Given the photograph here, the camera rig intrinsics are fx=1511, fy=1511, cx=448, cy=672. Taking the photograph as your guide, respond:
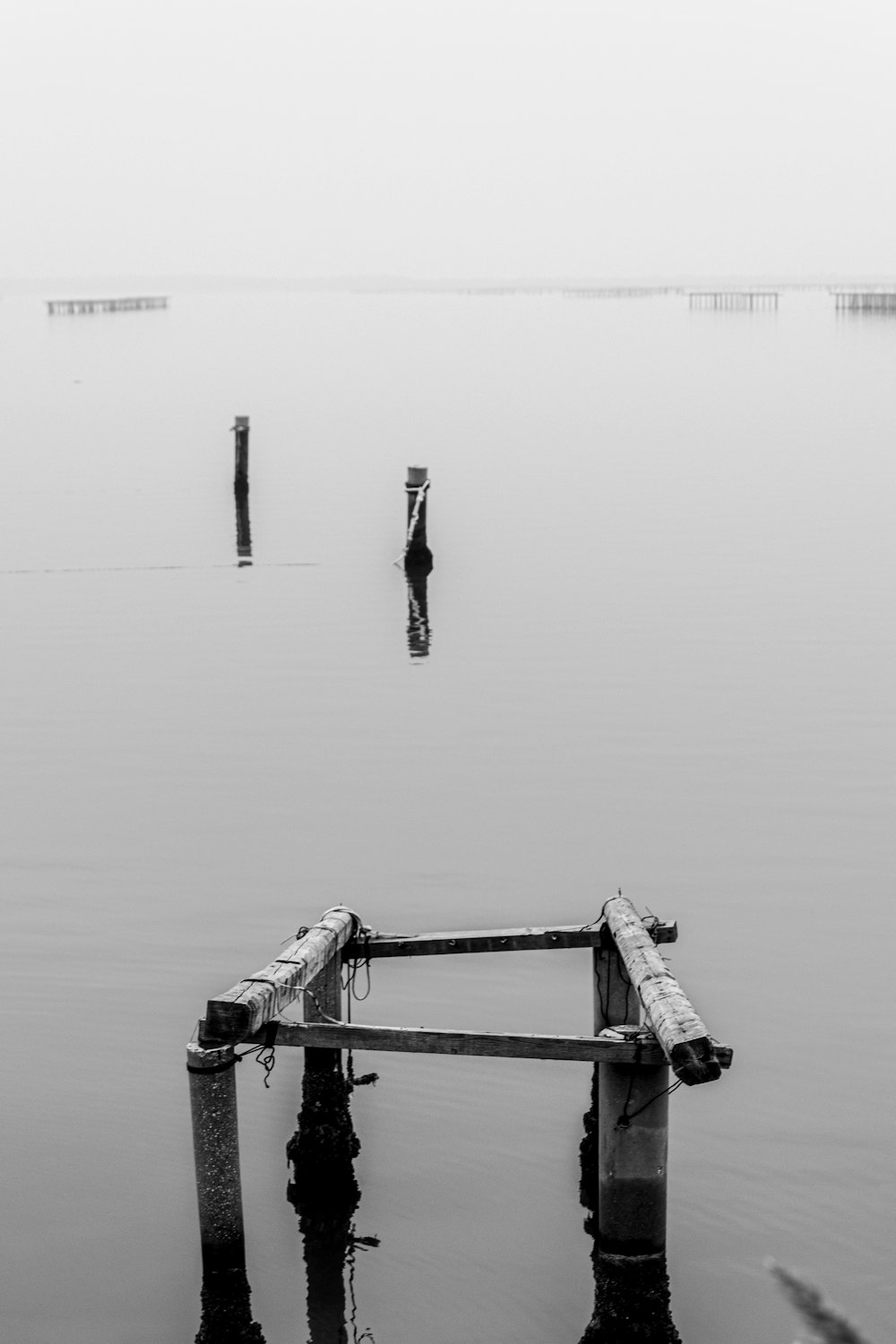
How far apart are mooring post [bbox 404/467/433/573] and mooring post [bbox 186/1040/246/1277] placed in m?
21.8

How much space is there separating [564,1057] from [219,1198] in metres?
1.87

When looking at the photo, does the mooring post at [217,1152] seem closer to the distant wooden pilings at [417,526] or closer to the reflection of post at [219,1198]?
the reflection of post at [219,1198]

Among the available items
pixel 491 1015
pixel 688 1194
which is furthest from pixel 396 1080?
pixel 688 1194

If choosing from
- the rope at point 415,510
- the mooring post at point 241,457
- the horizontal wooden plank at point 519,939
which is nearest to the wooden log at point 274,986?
the horizontal wooden plank at point 519,939

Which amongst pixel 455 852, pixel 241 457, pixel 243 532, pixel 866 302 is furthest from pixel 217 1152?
pixel 866 302

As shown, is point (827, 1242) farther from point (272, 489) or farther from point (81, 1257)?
point (272, 489)

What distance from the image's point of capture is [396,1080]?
10.1 metres

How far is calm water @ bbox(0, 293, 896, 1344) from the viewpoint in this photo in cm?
844

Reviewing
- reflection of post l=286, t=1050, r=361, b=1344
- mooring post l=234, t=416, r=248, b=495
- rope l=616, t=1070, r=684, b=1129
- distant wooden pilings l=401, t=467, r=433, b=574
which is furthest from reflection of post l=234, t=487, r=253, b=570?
rope l=616, t=1070, r=684, b=1129

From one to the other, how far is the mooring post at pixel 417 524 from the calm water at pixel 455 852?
0.50 meters

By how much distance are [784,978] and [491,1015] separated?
245cm

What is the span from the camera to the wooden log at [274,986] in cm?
687

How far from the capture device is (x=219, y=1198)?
7340mm

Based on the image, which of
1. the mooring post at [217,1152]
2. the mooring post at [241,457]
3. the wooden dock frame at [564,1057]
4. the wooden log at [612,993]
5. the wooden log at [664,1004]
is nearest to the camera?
the wooden log at [664,1004]
